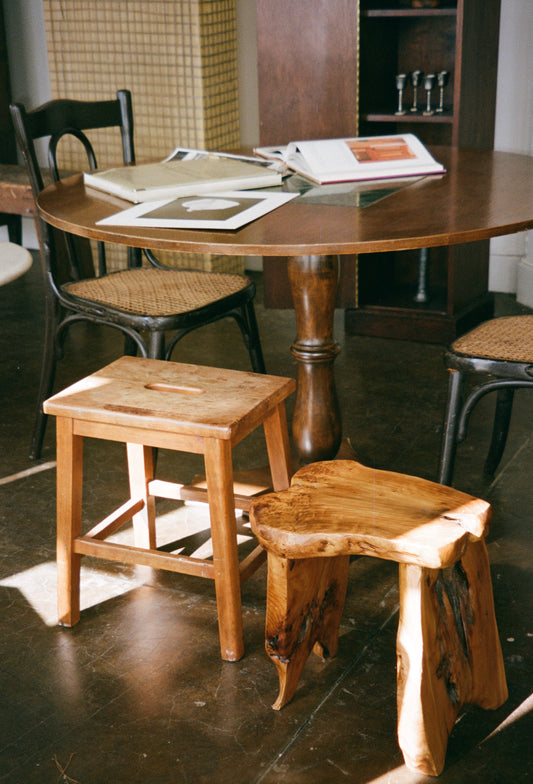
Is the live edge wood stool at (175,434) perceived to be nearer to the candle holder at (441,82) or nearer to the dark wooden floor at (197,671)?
the dark wooden floor at (197,671)

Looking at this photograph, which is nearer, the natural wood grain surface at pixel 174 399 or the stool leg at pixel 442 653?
the stool leg at pixel 442 653

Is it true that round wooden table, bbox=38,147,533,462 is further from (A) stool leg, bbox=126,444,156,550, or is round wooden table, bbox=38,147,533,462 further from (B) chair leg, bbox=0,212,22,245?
(B) chair leg, bbox=0,212,22,245

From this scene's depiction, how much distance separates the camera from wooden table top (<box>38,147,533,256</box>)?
1646 mm

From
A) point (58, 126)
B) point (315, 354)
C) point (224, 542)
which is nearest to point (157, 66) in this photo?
point (58, 126)

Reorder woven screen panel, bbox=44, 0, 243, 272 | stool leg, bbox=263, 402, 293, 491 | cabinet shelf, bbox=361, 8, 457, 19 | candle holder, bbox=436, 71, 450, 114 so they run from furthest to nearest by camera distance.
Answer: woven screen panel, bbox=44, 0, 243, 272 < candle holder, bbox=436, 71, 450, 114 < cabinet shelf, bbox=361, 8, 457, 19 < stool leg, bbox=263, 402, 293, 491

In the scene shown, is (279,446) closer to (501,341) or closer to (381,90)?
(501,341)

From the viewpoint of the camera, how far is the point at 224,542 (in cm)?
167

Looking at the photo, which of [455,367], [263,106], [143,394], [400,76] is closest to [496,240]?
[400,76]

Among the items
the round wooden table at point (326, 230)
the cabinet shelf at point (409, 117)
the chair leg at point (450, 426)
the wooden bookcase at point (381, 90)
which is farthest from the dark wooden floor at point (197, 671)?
the cabinet shelf at point (409, 117)

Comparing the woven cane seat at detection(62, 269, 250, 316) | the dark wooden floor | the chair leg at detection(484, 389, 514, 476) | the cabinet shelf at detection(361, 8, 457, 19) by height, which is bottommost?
the dark wooden floor

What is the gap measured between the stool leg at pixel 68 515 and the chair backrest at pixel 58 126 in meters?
0.76

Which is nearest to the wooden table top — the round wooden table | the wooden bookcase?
the round wooden table

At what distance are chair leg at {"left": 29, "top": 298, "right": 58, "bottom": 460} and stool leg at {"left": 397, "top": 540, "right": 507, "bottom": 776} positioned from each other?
1.39m

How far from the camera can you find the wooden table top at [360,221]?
1.65m
